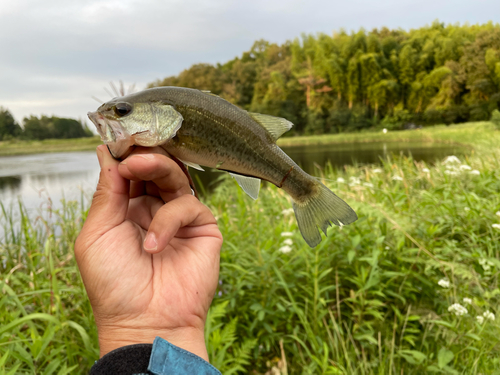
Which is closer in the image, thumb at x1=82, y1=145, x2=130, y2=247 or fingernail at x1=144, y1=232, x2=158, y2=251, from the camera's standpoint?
fingernail at x1=144, y1=232, x2=158, y2=251

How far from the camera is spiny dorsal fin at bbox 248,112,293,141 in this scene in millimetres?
1407

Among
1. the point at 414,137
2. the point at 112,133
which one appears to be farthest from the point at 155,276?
the point at 414,137

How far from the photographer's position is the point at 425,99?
49781 millimetres

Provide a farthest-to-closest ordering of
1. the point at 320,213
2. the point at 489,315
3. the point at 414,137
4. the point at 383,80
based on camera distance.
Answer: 1. the point at 383,80
2. the point at 414,137
3. the point at 489,315
4. the point at 320,213

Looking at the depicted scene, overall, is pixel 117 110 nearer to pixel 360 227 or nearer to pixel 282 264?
pixel 282 264

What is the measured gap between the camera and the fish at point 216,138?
4.21ft

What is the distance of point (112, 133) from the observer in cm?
129

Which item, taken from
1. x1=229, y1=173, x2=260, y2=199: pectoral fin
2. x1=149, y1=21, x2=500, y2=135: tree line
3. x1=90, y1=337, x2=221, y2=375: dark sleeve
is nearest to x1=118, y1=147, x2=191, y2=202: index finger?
x1=229, y1=173, x2=260, y2=199: pectoral fin

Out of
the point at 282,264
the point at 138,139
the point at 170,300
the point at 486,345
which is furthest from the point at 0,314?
the point at 486,345

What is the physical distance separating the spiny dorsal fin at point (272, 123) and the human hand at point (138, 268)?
43cm

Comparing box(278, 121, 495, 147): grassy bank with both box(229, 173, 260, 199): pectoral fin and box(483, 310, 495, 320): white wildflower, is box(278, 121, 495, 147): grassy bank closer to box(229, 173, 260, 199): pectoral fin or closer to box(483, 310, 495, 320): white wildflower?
box(483, 310, 495, 320): white wildflower

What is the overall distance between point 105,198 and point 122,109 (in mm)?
389

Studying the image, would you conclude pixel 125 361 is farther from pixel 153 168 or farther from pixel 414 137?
pixel 414 137

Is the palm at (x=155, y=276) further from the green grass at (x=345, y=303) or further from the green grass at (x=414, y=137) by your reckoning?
the green grass at (x=414, y=137)
